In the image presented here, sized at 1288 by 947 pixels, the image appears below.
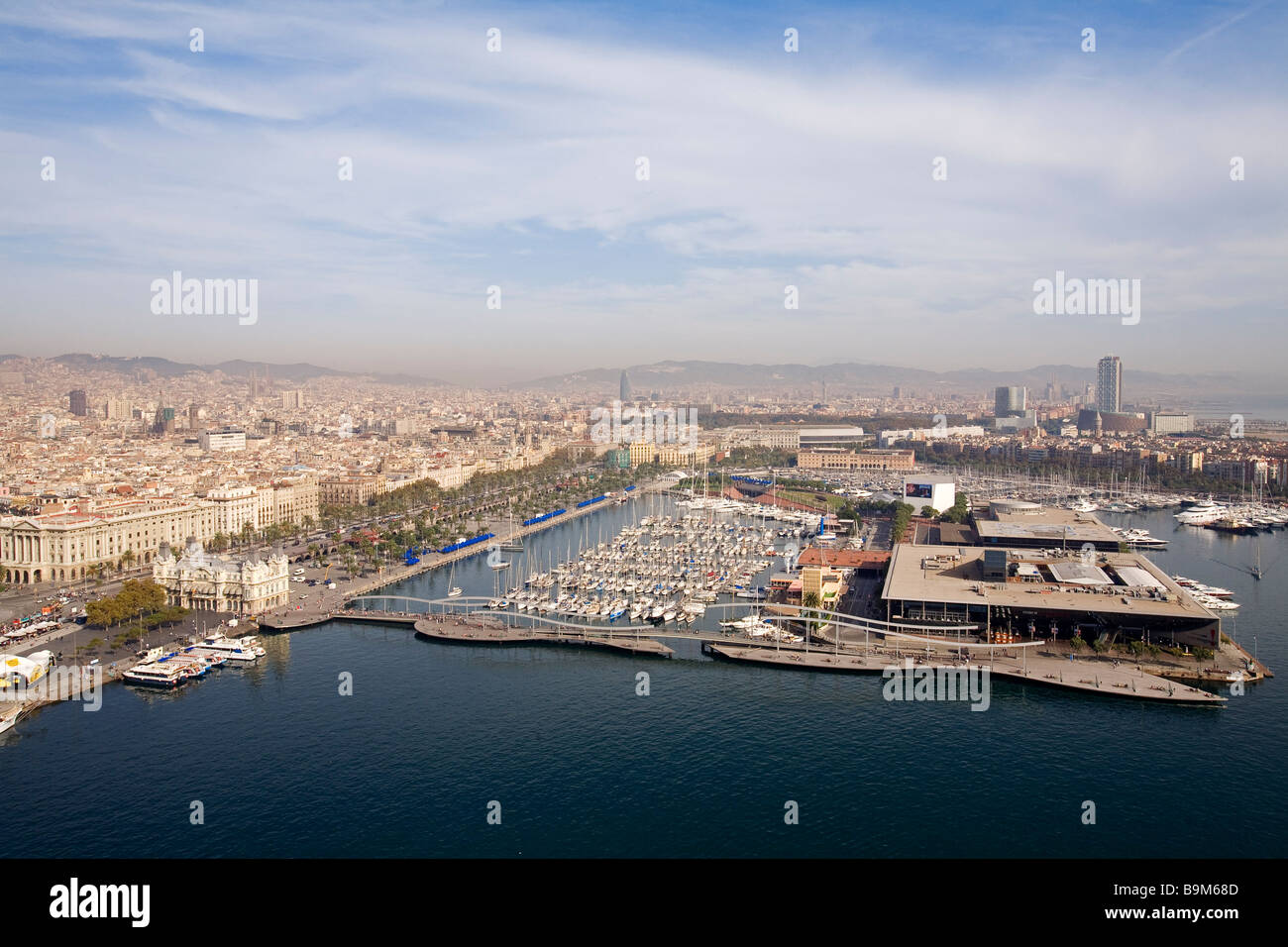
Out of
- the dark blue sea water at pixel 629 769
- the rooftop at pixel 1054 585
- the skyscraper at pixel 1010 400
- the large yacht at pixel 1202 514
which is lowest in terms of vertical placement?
the dark blue sea water at pixel 629 769

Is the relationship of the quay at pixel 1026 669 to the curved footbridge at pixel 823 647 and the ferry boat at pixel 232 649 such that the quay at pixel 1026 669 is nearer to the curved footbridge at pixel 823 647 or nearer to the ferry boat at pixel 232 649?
the curved footbridge at pixel 823 647

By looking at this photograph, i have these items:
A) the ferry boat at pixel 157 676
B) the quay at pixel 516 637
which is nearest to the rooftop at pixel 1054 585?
the quay at pixel 516 637

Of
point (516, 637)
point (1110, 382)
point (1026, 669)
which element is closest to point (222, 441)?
point (516, 637)

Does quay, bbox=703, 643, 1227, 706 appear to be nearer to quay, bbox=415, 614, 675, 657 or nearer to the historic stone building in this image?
quay, bbox=415, 614, 675, 657

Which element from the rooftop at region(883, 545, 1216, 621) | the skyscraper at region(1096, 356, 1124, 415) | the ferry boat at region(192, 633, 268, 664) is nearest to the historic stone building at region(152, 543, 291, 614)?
the ferry boat at region(192, 633, 268, 664)

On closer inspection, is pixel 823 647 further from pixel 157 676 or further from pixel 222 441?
pixel 222 441
